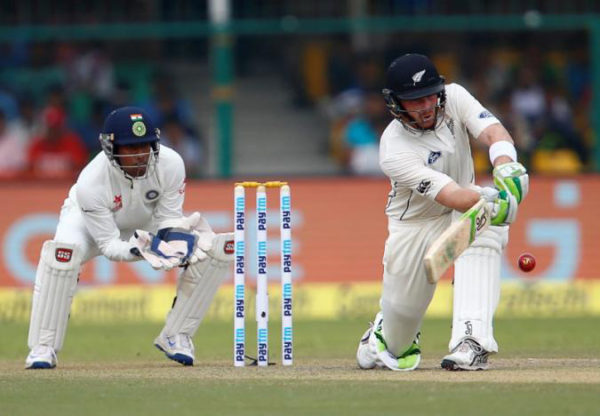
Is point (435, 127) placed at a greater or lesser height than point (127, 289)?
greater

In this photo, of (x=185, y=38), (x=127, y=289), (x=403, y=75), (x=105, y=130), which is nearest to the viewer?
(x=403, y=75)

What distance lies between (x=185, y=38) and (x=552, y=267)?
4.00 metres

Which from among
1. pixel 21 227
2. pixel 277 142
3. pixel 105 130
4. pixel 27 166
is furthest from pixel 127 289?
pixel 105 130

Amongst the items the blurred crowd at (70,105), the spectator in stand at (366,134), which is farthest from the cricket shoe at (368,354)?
the spectator in stand at (366,134)

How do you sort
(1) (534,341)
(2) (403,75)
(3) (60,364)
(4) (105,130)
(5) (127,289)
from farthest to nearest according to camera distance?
(5) (127,289) < (1) (534,341) < (3) (60,364) < (4) (105,130) < (2) (403,75)

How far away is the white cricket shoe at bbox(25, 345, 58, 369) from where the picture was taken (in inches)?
293

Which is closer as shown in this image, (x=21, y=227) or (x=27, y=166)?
(x=21, y=227)

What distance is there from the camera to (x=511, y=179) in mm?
6668

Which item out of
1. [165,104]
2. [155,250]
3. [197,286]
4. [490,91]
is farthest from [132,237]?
[490,91]

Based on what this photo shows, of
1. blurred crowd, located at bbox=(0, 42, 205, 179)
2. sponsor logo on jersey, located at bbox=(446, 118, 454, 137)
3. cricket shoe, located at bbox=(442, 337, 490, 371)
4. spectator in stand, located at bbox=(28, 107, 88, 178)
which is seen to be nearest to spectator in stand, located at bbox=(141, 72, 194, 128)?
blurred crowd, located at bbox=(0, 42, 205, 179)

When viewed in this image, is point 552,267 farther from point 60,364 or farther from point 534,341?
point 60,364

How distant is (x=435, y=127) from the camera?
22.8 feet

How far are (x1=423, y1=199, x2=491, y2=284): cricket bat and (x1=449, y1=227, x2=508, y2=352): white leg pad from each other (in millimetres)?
362

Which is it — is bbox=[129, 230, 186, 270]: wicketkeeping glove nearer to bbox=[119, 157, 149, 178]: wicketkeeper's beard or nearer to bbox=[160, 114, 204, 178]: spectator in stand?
bbox=[119, 157, 149, 178]: wicketkeeper's beard
